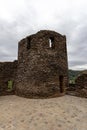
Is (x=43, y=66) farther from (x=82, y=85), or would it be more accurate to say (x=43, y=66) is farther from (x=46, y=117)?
(x=46, y=117)

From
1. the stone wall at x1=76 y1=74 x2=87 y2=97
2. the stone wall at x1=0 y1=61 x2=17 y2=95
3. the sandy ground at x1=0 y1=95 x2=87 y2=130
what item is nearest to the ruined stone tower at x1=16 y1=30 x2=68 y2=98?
the stone wall at x1=76 y1=74 x2=87 y2=97

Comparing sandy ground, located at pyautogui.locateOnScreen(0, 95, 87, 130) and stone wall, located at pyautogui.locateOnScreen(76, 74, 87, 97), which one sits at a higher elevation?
stone wall, located at pyautogui.locateOnScreen(76, 74, 87, 97)

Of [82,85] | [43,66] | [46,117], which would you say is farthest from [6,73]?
[46,117]

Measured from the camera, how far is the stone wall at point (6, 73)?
13781 mm

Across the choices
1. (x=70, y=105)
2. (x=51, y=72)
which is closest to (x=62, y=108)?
(x=70, y=105)

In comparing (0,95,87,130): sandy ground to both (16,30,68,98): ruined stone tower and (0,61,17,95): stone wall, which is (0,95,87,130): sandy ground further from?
(0,61,17,95): stone wall

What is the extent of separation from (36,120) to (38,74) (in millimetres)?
4339

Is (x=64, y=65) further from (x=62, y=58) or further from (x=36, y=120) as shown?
(x=36, y=120)

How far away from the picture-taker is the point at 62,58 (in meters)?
11.6

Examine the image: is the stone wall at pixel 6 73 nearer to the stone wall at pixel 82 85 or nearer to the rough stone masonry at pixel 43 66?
the rough stone masonry at pixel 43 66

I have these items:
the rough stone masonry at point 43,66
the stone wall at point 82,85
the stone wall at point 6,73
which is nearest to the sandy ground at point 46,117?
the rough stone masonry at point 43,66

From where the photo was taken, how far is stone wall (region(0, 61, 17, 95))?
13781mm

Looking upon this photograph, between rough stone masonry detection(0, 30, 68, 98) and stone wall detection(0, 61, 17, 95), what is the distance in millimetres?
2473

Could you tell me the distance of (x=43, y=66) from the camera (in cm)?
1054
